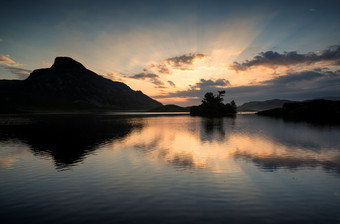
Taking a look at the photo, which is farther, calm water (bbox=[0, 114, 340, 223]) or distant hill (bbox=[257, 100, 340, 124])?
distant hill (bbox=[257, 100, 340, 124])

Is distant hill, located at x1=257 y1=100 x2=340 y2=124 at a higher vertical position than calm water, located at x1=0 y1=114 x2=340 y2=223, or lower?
higher

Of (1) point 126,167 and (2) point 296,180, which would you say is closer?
(2) point 296,180

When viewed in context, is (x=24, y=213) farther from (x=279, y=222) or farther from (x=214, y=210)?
(x=279, y=222)

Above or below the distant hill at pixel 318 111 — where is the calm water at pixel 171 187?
below

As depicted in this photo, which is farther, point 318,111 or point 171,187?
point 318,111

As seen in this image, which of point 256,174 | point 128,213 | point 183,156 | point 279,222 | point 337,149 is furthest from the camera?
point 337,149

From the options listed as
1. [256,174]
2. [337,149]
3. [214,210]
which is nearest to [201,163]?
[256,174]

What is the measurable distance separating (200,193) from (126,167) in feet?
36.2

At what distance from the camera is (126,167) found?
23.2 m

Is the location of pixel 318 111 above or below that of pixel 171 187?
above

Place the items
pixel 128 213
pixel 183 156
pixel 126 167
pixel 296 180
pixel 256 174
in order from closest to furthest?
pixel 128 213 < pixel 296 180 < pixel 256 174 < pixel 126 167 < pixel 183 156

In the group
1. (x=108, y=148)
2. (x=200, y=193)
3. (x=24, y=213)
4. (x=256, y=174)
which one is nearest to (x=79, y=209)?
(x=24, y=213)

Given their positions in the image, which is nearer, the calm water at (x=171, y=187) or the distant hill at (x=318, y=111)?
the calm water at (x=171, y=187)

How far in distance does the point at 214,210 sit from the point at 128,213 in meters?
5.71
